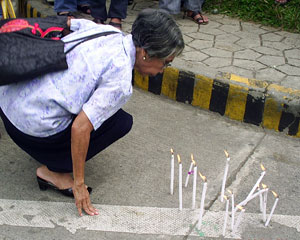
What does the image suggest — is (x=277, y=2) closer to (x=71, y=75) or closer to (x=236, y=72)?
(x=236, y=72)

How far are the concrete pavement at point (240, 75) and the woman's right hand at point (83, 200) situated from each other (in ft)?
4.74

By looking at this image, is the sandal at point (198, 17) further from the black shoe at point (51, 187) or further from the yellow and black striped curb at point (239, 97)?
the black shoe at point (51, 187)

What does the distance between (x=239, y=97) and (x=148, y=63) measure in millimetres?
1331

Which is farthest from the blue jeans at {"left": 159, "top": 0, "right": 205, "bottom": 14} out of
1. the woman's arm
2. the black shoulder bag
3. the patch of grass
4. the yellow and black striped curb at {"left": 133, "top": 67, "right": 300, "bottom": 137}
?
the woman's arm

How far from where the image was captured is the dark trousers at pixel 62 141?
2201 mm

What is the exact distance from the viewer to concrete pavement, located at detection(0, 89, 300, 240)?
2.21m

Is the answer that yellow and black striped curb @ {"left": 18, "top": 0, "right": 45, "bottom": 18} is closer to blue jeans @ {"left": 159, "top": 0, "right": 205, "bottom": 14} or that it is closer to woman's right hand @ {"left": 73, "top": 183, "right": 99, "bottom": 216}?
blue jeans @ {"left": 159, "top": 0, "right": 205, "bottom": 14}

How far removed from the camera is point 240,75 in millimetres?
3512

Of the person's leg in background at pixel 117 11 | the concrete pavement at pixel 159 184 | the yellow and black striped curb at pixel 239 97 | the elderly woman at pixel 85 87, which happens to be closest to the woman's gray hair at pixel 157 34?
the elderly woman at pixel 85 87

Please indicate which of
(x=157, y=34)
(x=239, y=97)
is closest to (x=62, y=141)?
(x=157, y=34)

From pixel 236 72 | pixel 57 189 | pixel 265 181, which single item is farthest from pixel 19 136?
pixel 236 72

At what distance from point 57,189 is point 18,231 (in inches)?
13.7

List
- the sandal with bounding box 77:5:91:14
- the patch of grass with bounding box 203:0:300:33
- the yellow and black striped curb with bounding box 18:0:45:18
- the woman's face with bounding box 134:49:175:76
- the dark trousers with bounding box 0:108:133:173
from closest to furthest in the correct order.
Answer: the woman's face with bounding box 134:49:175:76 → the dark trousers with bounding box 0:108:133:173 → the patch of grass with bounding box 203:0:300:33 → the sandal with bounding box 77:5:91:14 → the yellow and black striped curb with bounding box 18:0:45:18

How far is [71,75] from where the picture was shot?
6.57 feet
